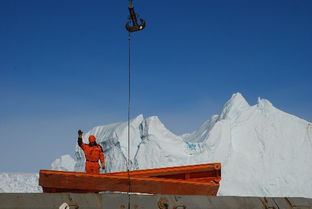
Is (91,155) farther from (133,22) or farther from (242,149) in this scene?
(242,149)

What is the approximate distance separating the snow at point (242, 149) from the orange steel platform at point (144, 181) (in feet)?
54.2

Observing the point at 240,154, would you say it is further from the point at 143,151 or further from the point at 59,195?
the point at 59,195

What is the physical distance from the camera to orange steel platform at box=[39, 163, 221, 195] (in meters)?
3.96

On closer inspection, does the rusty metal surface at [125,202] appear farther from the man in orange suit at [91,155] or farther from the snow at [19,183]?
the snow at [19,183]

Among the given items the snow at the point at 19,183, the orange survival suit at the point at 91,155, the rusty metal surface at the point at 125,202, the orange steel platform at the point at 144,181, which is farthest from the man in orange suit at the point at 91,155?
the snow at the point at 19,183

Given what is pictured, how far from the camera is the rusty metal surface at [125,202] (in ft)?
9.53

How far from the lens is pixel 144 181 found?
417 centimetres

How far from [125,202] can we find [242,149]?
20.9 m

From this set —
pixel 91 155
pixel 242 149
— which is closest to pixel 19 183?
pixel 242 149

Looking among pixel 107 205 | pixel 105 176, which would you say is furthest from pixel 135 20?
pixel 107 205

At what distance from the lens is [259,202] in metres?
3.75

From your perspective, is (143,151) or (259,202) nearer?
(259,202)

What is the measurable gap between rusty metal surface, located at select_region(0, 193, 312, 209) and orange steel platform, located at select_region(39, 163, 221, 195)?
2.68 feet

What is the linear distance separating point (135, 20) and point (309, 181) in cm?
1988
